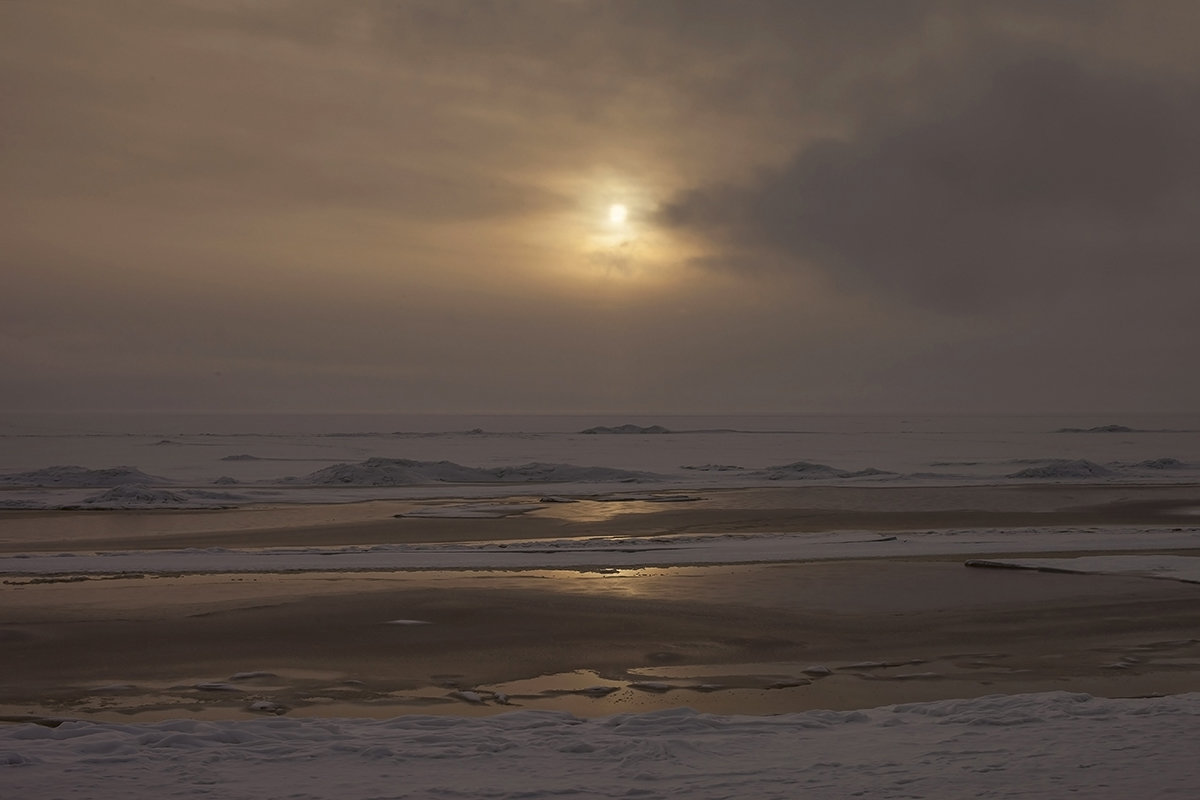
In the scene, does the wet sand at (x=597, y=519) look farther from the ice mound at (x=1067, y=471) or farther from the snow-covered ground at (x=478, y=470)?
the ice mound at (x=1067, y=471)

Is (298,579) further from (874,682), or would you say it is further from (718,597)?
(874,682)

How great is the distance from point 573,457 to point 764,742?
177ft

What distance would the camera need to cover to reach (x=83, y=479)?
130 feet

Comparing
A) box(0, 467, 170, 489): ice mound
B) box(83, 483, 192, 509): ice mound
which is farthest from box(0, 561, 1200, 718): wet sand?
box(0, 467, 170, 489): ice mound

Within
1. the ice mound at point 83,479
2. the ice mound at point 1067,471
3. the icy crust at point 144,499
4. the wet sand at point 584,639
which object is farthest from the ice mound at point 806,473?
the wet sand at point 584,639

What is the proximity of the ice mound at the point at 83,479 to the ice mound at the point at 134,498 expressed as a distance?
6.60 metres

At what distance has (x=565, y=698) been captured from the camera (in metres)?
9.07

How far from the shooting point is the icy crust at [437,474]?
132 ft

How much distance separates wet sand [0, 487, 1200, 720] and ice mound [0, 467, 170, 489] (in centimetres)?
2419

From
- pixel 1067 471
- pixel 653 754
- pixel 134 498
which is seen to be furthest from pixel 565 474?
pixel 653 754

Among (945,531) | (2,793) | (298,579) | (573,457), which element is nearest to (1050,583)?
(945,531)

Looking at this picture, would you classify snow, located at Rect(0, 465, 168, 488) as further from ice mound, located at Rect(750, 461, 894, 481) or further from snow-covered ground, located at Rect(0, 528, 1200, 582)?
ice mound, located at Rect(750, 461, 894, 481)

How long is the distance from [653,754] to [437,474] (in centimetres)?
3678

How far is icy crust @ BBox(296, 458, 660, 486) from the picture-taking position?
40219 mm
